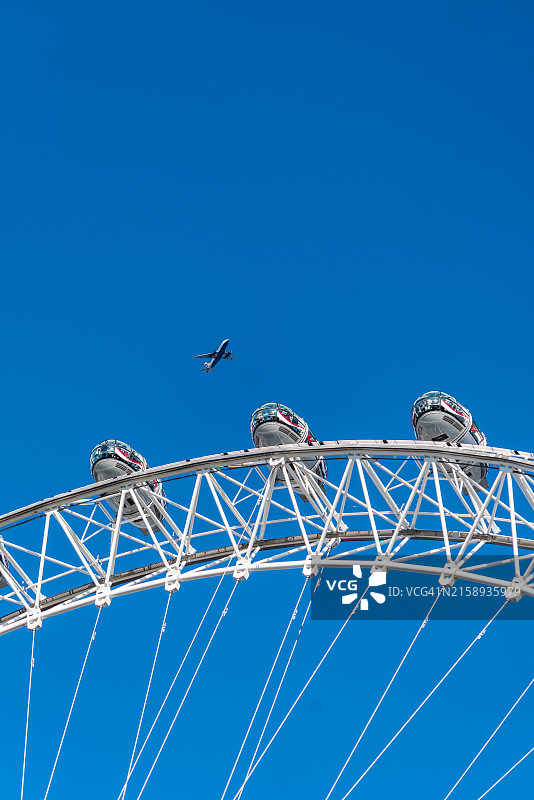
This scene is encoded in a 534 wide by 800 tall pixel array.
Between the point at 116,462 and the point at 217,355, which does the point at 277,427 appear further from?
the point at 217,355

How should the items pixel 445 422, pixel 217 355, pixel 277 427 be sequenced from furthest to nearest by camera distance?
pixel 217 355 < pixel 277 427 < pixel 445 422

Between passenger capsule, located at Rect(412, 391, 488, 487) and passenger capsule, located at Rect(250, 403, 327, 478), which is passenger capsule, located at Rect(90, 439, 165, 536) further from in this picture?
passenger capsule, located at Rect(412, 391, 488, 487)

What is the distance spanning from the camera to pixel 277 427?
118ft

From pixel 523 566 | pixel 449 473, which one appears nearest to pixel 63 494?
pixel 449 473

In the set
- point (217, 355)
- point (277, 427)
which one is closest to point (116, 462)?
point (277, 427)

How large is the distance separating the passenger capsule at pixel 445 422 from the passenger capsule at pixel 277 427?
3813mm

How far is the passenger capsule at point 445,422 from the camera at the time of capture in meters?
35.5

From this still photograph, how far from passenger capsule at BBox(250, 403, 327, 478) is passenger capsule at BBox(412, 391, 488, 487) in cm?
381

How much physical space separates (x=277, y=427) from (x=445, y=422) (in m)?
5.89

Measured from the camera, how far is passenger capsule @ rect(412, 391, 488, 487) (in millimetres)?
35531

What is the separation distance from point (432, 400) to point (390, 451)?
5.59 m

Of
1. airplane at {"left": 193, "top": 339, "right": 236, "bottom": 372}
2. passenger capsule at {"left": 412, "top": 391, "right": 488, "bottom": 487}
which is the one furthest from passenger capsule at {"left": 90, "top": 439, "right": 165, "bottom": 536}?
airplane at {"left": 193, "top": 339, "right": 236, "bottom": 372}

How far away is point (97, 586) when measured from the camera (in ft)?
106

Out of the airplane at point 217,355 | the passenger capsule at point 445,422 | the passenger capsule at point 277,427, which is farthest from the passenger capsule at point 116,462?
the airplane at point 217,355
